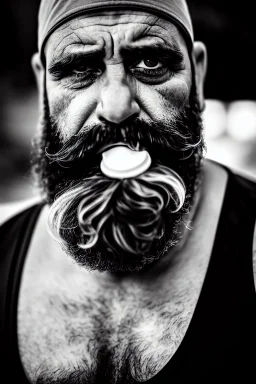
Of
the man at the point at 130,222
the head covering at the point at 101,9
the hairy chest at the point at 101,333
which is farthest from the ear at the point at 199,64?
the hairy chest at the point at 101,333

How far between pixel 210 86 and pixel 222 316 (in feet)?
3.93

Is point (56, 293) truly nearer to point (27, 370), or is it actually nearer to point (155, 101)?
point (27, 370)

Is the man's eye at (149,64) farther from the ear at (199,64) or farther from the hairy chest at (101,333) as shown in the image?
the hairy chest at (101,333)

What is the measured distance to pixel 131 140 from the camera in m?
1.15

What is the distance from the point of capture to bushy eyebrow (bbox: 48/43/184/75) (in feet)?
3.97

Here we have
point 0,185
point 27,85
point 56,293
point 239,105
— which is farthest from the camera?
point 0,185

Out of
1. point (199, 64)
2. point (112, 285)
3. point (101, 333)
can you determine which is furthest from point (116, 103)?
point (101, 333)

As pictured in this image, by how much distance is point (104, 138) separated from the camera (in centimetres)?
116

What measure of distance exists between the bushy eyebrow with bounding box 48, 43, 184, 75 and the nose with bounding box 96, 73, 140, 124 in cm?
10

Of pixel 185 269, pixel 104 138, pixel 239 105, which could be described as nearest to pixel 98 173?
pixel 104 138

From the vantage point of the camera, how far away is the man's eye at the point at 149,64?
125cm

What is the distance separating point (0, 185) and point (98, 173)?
1.49 meters

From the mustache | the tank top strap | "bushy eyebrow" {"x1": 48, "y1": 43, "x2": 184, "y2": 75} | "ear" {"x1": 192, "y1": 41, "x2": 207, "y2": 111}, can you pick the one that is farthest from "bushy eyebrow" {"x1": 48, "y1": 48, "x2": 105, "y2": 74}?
the tank top strap

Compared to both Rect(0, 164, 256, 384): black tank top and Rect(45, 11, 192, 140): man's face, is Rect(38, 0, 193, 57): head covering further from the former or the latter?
Rect(0, 164, 256, 384): black tank top
